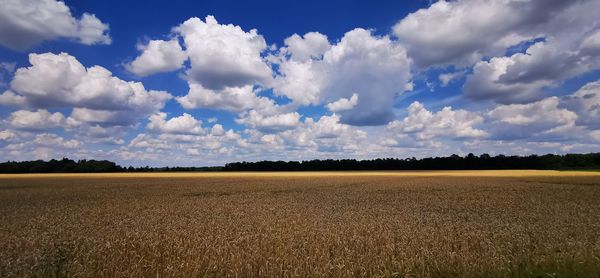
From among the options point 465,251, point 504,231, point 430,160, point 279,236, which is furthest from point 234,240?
point 430,160

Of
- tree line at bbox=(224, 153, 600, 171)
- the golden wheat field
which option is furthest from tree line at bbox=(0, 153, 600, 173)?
the golden wheat field

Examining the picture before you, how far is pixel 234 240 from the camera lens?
38.2 feet

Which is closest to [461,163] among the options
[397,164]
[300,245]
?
[397,164]

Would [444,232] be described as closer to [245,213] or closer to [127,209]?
[245,213]

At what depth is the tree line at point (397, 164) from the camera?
11339 centimetres

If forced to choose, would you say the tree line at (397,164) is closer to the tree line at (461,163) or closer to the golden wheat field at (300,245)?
the tree line at (461,163)

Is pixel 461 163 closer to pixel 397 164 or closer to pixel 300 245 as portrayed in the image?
pixel 397 164

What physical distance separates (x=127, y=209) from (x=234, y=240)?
1319 cm

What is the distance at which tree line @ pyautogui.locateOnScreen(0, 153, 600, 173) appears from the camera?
113387mm

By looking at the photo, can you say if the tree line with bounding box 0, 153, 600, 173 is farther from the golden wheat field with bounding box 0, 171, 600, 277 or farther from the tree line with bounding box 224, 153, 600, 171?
the golden wheat field with bounding box 0, 171, 600, 277

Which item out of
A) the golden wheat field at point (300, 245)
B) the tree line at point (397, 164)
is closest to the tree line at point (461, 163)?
the tree line at point (397, 164)

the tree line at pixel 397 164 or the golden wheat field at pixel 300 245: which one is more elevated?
the tree line at pixel 397 164

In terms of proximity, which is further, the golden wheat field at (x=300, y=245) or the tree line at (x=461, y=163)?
the tree line at (x=461, y=163)

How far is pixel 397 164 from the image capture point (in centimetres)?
13012
